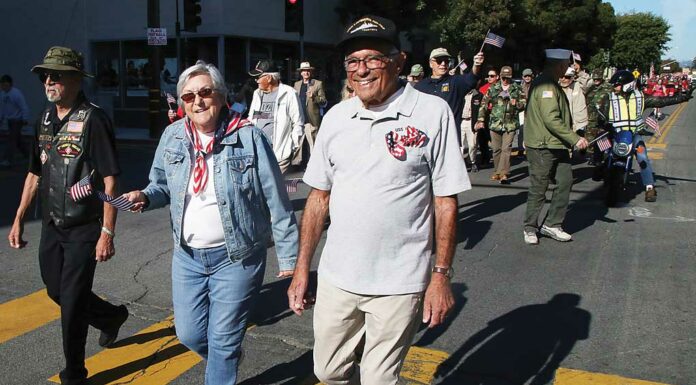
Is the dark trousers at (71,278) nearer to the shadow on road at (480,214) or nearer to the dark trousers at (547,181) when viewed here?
the shadow on road at (480,214)

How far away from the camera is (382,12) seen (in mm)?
25641

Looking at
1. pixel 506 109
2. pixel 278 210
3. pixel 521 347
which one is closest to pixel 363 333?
pixel 278 210

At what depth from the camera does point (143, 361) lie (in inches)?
165

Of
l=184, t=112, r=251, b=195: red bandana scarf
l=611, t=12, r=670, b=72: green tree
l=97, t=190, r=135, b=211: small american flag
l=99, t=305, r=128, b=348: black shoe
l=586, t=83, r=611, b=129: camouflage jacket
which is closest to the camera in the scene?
l=97, t=190, r=135, b=211: small american flag

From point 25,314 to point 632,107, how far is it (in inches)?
308

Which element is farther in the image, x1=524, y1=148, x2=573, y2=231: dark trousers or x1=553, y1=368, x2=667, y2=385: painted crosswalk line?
x1=524, y1=148, x2=573, y2=231: dark trousers

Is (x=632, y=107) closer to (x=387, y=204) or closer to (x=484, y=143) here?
(x=484, y=143)

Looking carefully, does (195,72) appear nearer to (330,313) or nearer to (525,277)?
(330,313)

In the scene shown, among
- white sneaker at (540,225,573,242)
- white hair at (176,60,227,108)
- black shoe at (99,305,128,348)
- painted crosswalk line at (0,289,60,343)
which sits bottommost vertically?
painted crosswalk line at (0,289,60,343)

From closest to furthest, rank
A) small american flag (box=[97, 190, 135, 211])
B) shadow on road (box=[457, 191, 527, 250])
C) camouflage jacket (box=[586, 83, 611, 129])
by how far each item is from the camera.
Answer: small american flag (box=[97, 190, 135, 211])
shadow on road (box=[457, 191, 527, 250])
camouflage jacket (box=[586, 83, 611, 129])

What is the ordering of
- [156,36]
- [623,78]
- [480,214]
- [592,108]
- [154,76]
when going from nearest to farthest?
[480,214] → [623,78] → [592,108] → [156,36] → [154,76]

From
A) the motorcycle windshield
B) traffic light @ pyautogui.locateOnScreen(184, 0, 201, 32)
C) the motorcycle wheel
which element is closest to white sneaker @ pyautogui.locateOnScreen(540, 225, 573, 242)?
the motorcycle wheel

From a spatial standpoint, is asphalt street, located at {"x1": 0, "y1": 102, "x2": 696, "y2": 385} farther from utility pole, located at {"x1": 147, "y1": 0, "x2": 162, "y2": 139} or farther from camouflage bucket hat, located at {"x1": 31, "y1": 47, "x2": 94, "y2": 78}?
utility pole, located at {"x1": 147, "y1": 0, "x2": 162, "y2": 139}

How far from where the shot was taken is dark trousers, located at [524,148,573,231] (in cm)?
698
